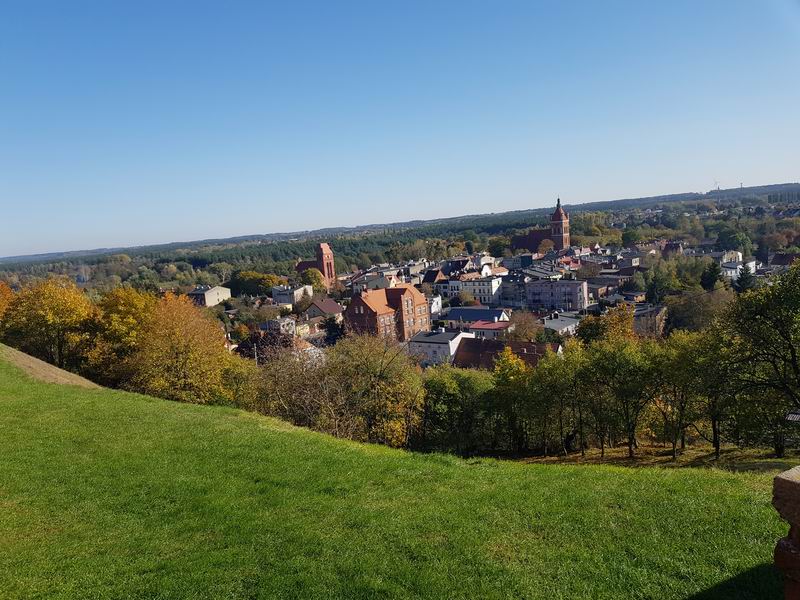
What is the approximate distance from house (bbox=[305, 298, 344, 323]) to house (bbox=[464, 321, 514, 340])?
74.0 feet

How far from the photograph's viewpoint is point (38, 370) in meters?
Answer: 19.8

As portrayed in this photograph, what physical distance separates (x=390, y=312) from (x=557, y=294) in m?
29.5

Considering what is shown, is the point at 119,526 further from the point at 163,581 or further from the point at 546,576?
the point at 546,576

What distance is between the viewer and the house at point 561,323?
174 ft

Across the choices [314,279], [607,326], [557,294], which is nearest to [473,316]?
[557,294]

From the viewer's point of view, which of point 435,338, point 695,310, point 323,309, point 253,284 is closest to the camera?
point 435,338

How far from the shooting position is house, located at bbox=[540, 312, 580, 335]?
5312 cm

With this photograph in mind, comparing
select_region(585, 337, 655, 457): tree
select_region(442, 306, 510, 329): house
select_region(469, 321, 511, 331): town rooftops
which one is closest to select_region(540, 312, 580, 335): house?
select_region(469, 321, 511, 331): town rooftops

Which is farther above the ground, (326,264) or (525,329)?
(326,264)

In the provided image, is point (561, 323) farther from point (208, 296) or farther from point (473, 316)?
point (208, 296)

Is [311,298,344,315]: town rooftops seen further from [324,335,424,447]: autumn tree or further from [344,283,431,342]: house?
[324,335,424,447]: autumn tree

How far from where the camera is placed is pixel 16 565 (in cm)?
694

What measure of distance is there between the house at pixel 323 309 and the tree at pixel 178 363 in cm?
4921

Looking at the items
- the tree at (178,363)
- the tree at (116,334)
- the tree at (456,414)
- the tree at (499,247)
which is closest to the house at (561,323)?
the tree at (456,414)
